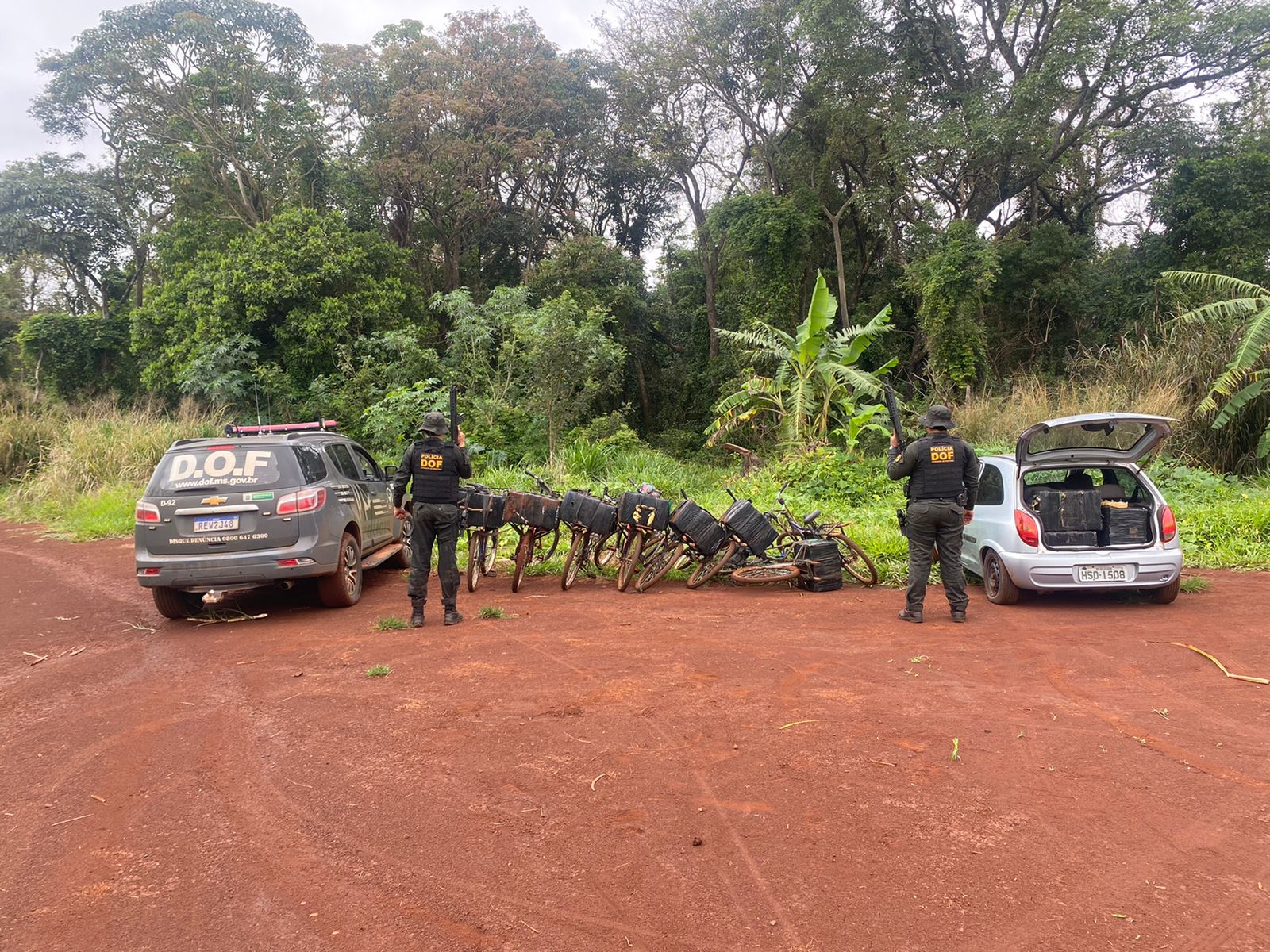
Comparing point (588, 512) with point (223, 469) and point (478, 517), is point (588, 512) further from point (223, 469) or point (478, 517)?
point (223, 469)

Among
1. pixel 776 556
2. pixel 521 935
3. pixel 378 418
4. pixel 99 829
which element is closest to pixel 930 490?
pixel 776 556

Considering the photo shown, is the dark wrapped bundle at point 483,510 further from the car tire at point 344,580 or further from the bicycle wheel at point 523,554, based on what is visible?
the car tire at point 344,580

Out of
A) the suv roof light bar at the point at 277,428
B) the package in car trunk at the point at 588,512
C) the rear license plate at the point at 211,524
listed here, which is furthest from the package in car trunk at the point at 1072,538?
the rear license plate at the point at 211,524

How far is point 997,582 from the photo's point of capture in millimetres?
7406

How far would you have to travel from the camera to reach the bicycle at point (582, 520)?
26.9ft

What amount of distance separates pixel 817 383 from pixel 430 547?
10132 millimetres

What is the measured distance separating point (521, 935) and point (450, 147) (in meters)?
24.9

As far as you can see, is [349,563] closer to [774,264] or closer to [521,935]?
[521,935]

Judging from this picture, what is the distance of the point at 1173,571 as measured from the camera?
6.89 m

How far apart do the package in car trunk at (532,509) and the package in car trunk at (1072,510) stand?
180 inches

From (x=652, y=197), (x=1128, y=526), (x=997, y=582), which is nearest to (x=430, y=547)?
(x=997, y=582)

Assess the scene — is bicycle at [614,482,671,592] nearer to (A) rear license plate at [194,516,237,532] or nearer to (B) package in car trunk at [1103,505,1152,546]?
(A) rear license plate at [194,516,237,532]

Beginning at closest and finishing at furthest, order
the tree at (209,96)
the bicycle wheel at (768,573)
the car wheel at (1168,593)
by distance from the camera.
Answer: the car wheel at (1168,593) < the bicycle wheel at (768,573) < the tree at (209,96)

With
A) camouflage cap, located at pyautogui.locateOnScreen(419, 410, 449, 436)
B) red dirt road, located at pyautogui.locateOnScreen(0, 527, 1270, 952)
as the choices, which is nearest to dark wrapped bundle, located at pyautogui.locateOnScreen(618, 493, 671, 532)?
red dirt road, located at pyautogui.locateOnScreen(0, 527, 1270, 952)
